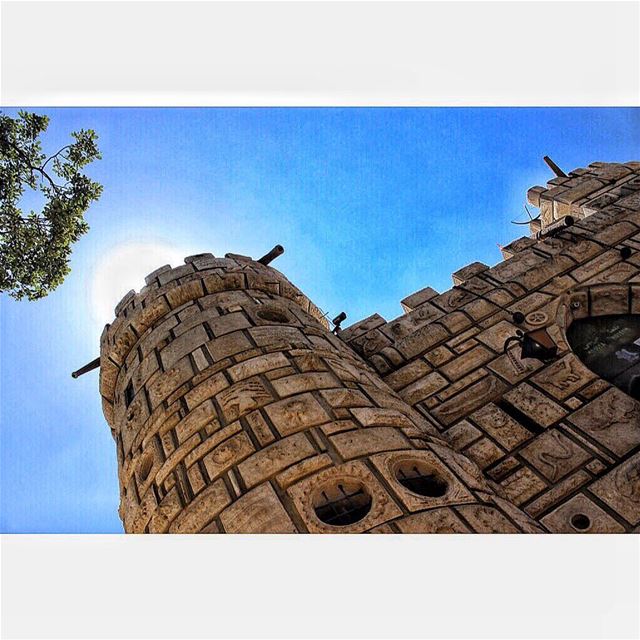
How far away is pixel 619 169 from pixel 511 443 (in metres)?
11.0

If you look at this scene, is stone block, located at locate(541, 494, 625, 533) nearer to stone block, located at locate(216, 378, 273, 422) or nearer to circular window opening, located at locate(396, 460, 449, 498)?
circular window opening, located at locate(396, 460, 449, 498)

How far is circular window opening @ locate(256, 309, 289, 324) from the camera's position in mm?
8945

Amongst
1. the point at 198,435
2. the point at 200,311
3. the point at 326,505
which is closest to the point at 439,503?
the point at 326,505

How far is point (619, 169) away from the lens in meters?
15.7

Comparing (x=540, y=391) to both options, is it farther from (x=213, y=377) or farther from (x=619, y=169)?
(x=619, y=169)

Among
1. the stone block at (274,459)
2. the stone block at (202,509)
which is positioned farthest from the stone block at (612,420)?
the stone block at (202,509)

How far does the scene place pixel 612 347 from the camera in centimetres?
932

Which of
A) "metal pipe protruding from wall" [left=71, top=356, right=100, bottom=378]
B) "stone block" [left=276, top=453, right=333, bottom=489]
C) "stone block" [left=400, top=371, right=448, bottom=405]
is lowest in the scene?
"stone block" [left=276, top=453, right=333, bottom=489]

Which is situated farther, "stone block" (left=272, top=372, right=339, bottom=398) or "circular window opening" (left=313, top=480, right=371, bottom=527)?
"stone block" (left=272, top=372, right=339, bottom=398)

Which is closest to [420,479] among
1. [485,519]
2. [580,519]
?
[485,519]

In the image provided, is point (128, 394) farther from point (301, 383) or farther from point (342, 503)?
point (342, 503)

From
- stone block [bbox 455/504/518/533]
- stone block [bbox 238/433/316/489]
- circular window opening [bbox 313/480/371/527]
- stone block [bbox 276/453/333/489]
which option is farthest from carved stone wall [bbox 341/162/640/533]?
stone block [bbox 238/433/316/489]

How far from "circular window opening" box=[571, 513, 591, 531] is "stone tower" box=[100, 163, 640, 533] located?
11 mm

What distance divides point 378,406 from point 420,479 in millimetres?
1070
